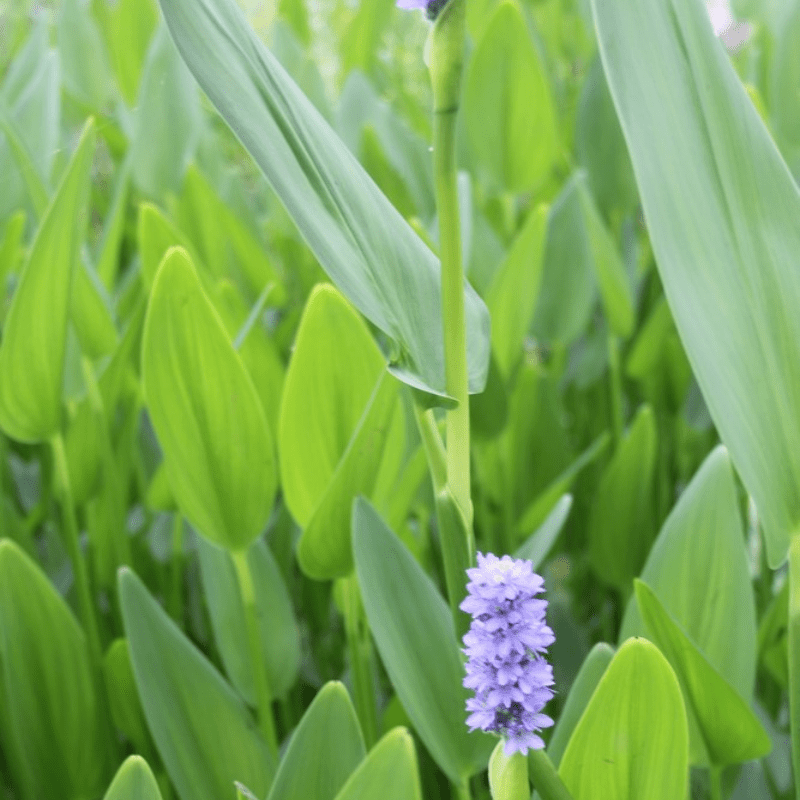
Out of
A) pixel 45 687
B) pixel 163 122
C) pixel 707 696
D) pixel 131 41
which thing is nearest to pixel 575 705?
pixel 707 696

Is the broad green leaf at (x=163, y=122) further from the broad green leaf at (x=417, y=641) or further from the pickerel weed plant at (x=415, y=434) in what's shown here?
the broad green leaf at (x=417, y=641)

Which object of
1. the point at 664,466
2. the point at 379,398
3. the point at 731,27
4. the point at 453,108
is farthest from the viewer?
the point at 731,27

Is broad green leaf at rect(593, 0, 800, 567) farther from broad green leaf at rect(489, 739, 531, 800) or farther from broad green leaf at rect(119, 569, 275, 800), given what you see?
broad green leaf at rect(119, 569, 275, 800)

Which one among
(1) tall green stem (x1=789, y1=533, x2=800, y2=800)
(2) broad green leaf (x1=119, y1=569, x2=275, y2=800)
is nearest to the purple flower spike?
(1) tall green stem (x1=789, y1=533, x2=800, y2=800)

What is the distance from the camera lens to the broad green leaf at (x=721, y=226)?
0.31m

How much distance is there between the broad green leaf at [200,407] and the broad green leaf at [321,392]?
0.04 feet

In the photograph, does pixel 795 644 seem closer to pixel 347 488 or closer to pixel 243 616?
pixel 347 488

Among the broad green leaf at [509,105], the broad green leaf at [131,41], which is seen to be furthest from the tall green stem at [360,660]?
the broad green leaf at [131,41]

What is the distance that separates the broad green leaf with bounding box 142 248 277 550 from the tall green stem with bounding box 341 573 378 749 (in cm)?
6

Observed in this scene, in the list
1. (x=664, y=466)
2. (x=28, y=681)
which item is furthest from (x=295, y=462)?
(x=664, y=466)

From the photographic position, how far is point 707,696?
0.38m

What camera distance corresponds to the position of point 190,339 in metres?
0.42

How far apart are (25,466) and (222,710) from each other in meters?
0.41

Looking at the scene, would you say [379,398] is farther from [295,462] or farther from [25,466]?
[25,466]
